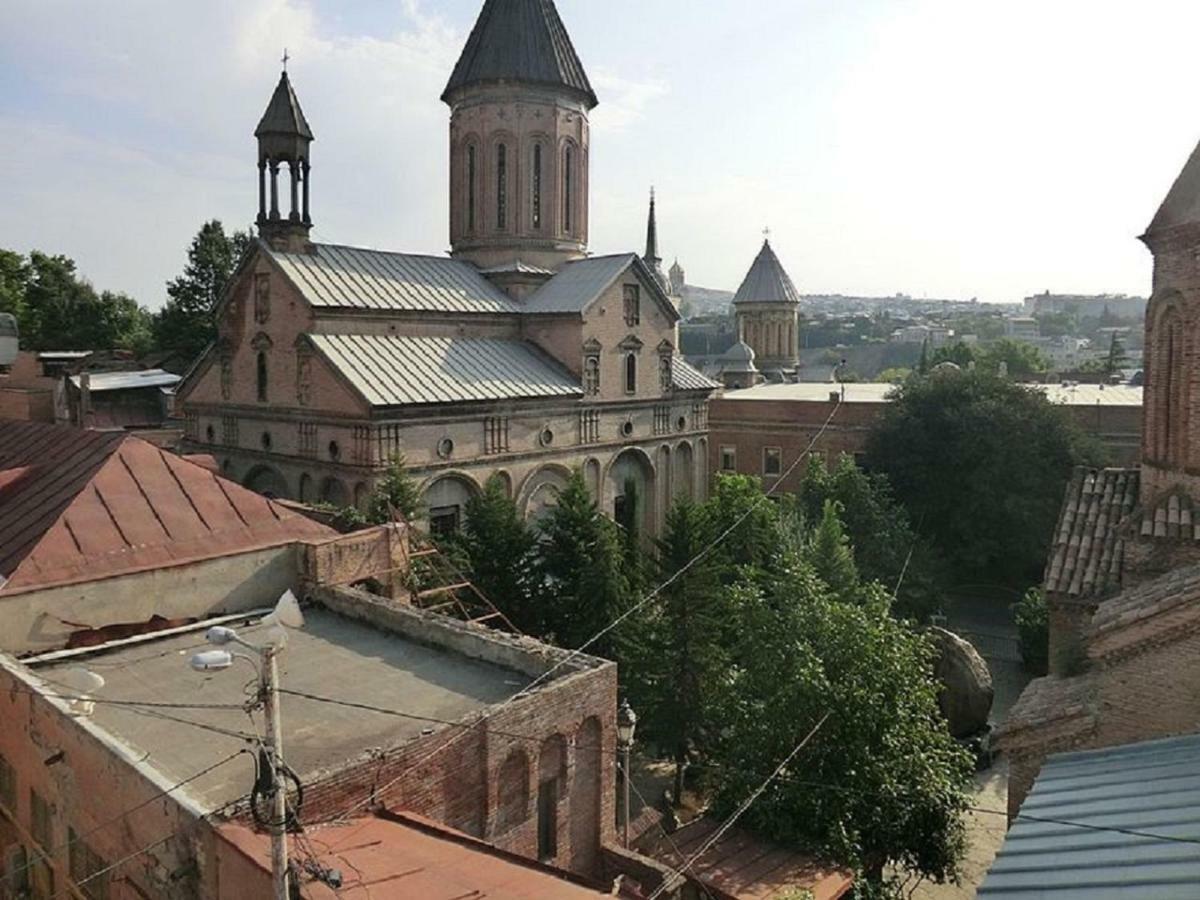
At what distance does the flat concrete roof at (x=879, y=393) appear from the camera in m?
36.3

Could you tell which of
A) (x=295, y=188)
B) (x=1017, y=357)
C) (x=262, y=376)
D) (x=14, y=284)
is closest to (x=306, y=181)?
(x=295, y=188)

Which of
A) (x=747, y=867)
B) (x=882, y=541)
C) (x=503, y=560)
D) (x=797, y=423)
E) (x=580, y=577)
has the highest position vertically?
(x=797, y=423)

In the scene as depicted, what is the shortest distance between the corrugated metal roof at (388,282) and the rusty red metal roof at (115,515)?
10.1m

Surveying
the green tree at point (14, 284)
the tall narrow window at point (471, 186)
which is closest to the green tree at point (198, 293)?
the green tree at point (14, 284)

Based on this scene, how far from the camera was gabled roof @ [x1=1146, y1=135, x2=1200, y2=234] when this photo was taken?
13.8m

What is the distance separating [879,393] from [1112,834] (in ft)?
122

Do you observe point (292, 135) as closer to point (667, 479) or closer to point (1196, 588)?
point (667, 479)

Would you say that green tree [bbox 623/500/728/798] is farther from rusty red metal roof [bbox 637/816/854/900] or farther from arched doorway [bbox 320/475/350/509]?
arched doorway [bbox 320/475/350/509]

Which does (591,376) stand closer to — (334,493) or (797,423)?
(334,493)

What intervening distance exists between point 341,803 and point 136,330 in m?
56.8

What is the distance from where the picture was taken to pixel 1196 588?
1095 centimetres

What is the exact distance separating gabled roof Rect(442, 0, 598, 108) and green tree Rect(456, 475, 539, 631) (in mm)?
16834

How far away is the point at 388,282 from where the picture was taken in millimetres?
27125

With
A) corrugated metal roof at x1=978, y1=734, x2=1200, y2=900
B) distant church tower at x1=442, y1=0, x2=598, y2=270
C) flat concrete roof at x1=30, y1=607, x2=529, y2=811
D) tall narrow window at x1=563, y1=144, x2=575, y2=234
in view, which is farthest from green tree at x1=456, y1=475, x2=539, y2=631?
tall narrow window at x1=563, y1=144, x2=575, y2=234
